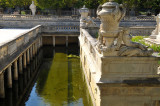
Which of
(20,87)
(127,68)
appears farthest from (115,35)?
(20,87)

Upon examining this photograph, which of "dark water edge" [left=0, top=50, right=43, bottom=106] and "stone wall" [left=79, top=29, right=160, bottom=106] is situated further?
"dark water edge" [left=0, top=50, right=43, bottom=106]

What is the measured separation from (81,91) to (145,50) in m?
7.55

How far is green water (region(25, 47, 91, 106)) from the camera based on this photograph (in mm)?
12953

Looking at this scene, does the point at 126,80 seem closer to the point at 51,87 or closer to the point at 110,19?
the point at 110,19

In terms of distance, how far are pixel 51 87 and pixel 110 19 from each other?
8648 millimetres

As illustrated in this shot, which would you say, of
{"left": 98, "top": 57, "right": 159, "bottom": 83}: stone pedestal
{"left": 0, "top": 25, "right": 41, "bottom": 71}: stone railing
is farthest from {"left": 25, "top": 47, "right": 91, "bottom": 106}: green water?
{"left": 98, "top": 57, "right": 159, "bottom": 83}: stone pedestal

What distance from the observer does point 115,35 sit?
7.85m

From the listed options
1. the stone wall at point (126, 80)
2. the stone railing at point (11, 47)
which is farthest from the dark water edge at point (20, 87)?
the stone wall at point (126, 80)

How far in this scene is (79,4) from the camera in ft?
156

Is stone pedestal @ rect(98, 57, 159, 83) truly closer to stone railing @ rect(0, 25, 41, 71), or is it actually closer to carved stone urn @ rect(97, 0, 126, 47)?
carved stone urn @ rect(97, 0, 126, 47)

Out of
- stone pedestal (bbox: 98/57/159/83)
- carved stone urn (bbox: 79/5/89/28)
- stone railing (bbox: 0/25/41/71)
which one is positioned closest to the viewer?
stone pedestal (bbox: 98/57/159/83)

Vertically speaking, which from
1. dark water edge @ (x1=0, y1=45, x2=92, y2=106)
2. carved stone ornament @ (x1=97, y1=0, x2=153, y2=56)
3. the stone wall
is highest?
carved stone ornament @ (x1=97, y1=0, x2=153, y2=56)

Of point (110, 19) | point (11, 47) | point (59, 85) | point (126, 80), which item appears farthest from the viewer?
point (59, 85)

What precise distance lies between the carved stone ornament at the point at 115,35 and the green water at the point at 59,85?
552cm
